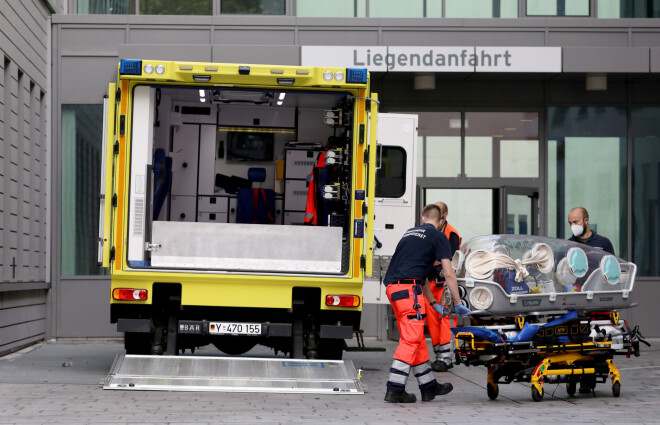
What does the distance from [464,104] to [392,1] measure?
6.00 feet

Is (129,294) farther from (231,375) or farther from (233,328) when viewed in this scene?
(231,375)

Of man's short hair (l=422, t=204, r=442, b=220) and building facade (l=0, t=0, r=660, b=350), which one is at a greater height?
building facade (l=0, t=0, r=660, b=350)

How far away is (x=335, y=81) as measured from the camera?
10664 mm

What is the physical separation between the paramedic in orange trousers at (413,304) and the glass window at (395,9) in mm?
7928

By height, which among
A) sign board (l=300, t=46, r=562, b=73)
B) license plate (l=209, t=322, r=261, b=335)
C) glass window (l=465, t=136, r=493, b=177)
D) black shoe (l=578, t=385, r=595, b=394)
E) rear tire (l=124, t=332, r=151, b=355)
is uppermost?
sign board (l=300, t=46, r=562, b=73)

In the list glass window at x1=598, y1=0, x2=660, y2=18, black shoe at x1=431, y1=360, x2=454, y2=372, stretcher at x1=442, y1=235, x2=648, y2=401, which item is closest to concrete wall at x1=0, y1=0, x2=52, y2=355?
black shoe at x1=431, y1=360, x2=454, y2=372

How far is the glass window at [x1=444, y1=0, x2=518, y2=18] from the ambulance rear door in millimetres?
4500

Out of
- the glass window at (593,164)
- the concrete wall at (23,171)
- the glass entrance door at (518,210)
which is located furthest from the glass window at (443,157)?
the concrete wall at (23,171)

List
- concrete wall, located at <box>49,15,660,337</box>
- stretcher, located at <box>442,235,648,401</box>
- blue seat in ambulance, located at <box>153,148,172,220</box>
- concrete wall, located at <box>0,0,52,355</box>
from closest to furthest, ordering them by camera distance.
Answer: stretcher, located at <box>442,235,648,401</box>, blue seat in ambulance, located at <box>153,148,172,220</box>, concrete wall, located at <box>0,0,52,355</box>, concrete wall, located at <box>49,15,660,337</box>

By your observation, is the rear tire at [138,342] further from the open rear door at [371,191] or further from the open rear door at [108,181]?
the open rear door at [371,191]

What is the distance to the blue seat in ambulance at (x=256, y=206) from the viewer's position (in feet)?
44.8

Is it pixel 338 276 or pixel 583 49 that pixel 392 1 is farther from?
pixel 338 276

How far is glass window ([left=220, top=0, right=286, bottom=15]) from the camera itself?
16.8m

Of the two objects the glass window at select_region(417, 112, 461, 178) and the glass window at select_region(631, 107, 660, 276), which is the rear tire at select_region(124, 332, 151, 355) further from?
the glass window at select_region(631, 107, 660, 276)
